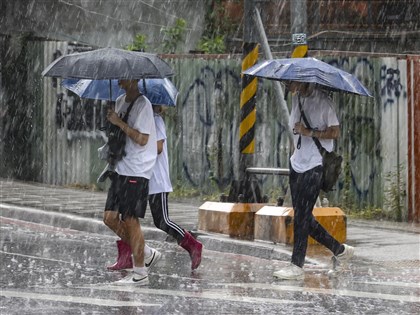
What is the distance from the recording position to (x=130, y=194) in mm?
9750

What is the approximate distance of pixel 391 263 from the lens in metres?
11.2

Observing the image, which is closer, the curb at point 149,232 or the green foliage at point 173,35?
the curb at point 149,232

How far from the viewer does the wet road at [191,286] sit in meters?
8.59

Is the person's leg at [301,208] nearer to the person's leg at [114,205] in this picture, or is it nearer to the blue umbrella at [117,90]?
the blue umbrella at [117,90]

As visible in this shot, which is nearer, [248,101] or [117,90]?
[117,90]

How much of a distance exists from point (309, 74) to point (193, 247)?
75.3 inches

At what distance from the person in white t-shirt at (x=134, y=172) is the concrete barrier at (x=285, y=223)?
2.63 metres

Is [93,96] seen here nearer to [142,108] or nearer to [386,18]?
[142,108]

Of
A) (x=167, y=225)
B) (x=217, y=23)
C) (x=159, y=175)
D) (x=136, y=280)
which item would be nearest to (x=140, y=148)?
(x=159, y=175)

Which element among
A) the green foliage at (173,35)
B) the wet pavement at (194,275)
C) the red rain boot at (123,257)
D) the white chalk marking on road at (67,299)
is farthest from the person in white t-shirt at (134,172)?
the green foliage at (173,35)

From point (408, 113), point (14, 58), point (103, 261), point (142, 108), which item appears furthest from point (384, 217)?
point (14, 58)

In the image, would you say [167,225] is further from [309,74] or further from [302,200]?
[309,74]

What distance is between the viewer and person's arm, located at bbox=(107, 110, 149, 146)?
973 centimetres

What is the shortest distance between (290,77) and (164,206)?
63.3 inches
